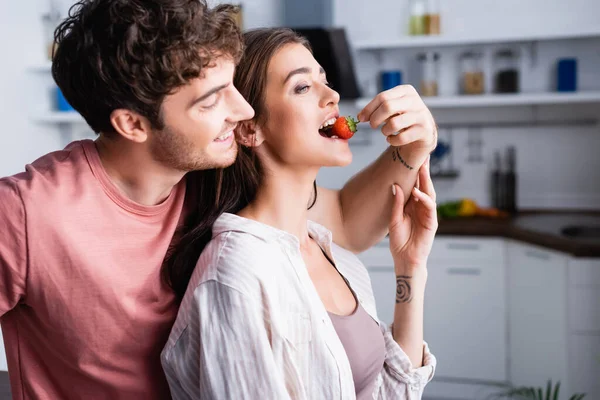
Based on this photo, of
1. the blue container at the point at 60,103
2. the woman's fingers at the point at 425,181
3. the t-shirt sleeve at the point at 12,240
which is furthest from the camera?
the blue container at the point at 60,103

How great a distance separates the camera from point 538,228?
3354 mm

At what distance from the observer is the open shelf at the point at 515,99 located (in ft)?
12.1

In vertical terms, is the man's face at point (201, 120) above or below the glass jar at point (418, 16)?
above

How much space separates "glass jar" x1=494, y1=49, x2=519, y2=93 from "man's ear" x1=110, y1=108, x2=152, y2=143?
3.11 metres

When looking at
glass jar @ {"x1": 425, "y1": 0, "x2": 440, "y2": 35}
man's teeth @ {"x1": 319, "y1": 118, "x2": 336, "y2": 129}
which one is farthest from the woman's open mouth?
glass jar @ {"x1": 425, "y1": 0, "x2": 440, "y2": 35}

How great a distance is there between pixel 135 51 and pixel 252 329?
50 centimetres

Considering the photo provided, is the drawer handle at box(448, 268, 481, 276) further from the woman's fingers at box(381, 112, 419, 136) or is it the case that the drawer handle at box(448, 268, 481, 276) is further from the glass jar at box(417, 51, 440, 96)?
the woman's fingers at box(381, 112, 419, 136)

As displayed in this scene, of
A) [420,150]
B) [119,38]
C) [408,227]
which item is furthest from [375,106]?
[119,38]

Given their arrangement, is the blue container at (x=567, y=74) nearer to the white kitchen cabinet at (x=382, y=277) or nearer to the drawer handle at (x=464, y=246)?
the drawer handle at (x=464, y=246)

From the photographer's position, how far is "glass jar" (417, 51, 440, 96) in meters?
4.02

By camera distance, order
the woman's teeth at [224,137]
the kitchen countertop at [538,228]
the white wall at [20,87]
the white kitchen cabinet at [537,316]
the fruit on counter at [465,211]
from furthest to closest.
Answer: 1. the white wall at [20,87]
2. the fruit on counter at [465,211]
3. the white kitchen cabinet at [537,316]
4. the kitchen countertop at [538,228]
5. the woman's teeth at [224,137]

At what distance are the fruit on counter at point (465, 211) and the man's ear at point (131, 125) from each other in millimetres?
2788

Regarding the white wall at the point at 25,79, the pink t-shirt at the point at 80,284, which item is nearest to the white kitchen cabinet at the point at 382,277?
the white wall at the point at 25,79

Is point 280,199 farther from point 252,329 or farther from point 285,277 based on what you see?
point 252,329
